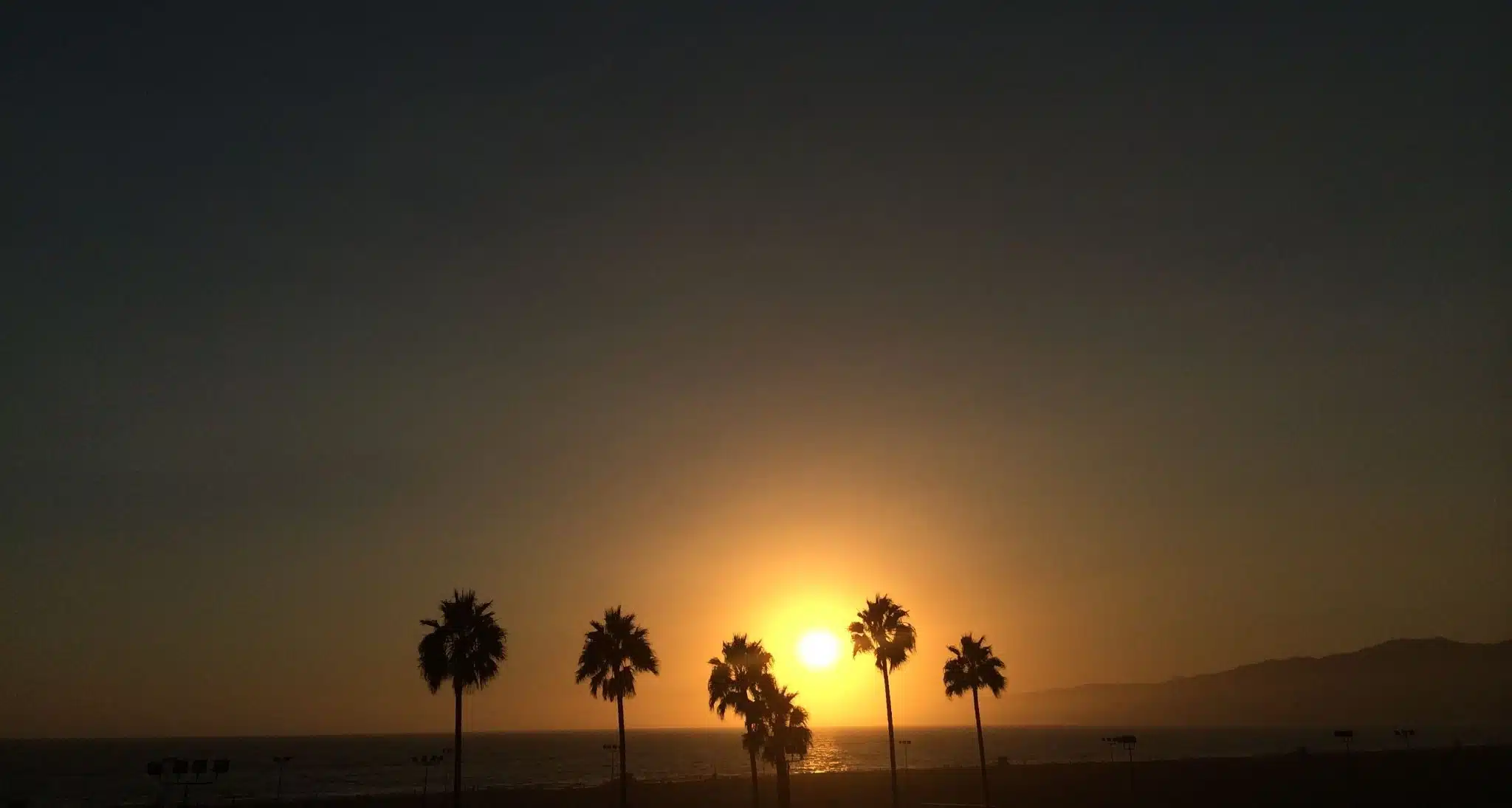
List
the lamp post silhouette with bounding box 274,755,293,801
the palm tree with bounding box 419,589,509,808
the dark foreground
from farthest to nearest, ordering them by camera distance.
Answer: the lamp post silhouette with bounding box 274,755,293,801, the dark foreground, the palm tree with bounding box 419,589,509,808

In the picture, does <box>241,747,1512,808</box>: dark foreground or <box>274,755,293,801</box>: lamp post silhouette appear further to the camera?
<box>274,755,293,801</box>: lamp post silhouette

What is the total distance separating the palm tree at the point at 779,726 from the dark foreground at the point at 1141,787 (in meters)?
11.8

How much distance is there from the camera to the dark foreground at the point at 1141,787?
62.8 m

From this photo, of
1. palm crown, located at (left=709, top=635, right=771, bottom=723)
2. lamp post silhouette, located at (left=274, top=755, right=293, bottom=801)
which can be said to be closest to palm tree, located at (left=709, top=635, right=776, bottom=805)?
palm crown, located at (left=709, top=635, right=771, bottom=723)

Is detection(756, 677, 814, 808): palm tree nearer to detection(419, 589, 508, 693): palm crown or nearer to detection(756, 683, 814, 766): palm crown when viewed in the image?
detection(756, 683, 814, 766): palm crown

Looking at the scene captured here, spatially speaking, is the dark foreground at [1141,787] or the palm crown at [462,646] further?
the dark foreground at [1141,787]

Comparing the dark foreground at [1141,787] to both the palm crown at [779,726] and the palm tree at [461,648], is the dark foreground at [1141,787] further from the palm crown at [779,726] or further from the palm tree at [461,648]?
the palm tree at [461,648]

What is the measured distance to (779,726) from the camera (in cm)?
5375

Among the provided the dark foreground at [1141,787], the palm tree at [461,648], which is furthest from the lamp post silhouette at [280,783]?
the palm tree at [461,648]

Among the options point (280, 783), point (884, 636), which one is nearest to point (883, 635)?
point (884, 636)

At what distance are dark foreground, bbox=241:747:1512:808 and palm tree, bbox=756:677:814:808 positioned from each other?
11825 millimetres

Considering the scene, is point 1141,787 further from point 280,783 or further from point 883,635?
point 280,783

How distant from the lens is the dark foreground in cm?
6284

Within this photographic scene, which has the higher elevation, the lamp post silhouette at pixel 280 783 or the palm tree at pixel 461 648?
the palm tree at pixel 461 648
